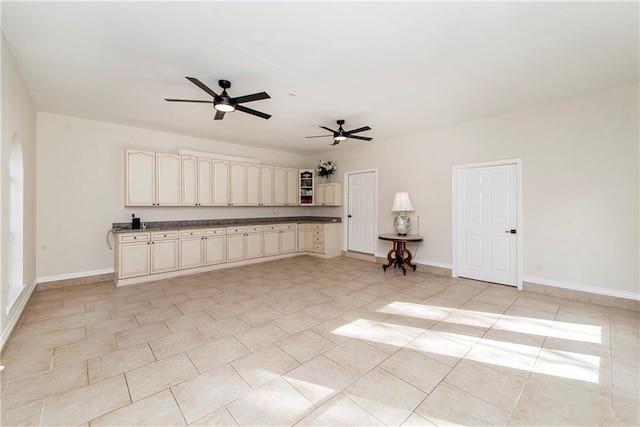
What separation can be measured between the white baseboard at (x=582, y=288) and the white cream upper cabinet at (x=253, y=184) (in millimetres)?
5482

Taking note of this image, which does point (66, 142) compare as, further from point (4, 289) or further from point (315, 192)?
point (315, 192)

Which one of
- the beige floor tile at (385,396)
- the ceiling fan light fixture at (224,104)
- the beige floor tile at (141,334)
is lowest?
the beige floor tile at (385,396)

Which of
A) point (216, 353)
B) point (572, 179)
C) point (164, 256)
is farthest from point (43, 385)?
→ point (572, 179)

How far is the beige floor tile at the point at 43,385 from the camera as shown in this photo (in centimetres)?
184

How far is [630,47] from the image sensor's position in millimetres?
2613

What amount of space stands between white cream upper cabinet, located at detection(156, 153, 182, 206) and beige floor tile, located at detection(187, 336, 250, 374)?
353 cm

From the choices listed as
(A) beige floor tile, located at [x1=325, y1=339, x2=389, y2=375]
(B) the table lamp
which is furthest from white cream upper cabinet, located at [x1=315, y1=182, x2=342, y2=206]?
(A) beige floor tile, located at [x1=325, y1=339, x2=389, y2=375]

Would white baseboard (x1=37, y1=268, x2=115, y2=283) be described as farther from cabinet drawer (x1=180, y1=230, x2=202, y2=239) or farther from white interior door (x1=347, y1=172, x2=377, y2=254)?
white interior door (x1=347, y1=172, x2=377, y2=254)

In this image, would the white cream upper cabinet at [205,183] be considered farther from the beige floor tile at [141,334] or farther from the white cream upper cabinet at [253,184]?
the beige floor tile at [141,334]

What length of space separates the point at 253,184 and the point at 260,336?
4.33 metres

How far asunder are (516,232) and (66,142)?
7.59 meters

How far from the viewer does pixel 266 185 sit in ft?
22.1

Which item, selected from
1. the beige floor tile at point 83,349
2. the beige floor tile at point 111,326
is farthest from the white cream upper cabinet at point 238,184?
the beige floor tile at point 83,349

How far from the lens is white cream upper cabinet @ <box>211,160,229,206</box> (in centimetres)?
581
